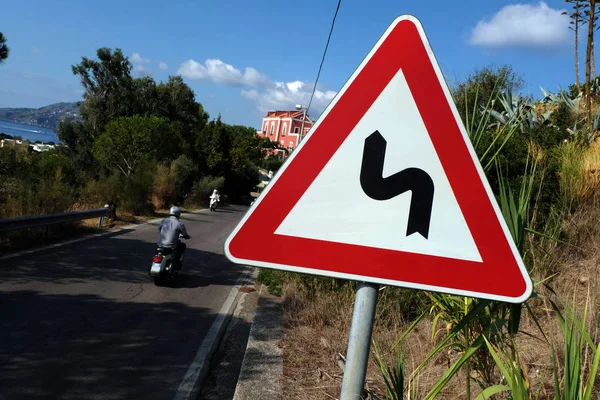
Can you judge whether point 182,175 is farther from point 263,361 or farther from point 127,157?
point 263,361

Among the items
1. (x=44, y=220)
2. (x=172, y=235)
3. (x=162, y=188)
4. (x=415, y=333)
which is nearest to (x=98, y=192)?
(x=162, y=188)

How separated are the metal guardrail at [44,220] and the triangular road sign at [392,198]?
32.0 ft

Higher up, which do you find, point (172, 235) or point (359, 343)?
point (359, 343)

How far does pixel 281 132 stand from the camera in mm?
105750

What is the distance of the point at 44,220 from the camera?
11672mm

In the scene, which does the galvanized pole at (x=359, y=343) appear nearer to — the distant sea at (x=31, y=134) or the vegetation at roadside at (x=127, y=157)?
the vegetation at roadside at (x=127, y=157)

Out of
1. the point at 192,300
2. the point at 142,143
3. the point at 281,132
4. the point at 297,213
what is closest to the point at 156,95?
the point at 142,143

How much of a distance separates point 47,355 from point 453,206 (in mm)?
5033

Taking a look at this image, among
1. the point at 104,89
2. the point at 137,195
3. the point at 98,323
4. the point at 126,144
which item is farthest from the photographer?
the point at 104,89

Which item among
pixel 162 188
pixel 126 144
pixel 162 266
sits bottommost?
pixel 162 266

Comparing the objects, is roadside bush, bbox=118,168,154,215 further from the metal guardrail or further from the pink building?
the pink building

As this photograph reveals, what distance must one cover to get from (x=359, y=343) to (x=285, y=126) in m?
104

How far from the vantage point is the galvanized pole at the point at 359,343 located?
5.48ft

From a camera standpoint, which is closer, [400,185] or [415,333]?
[400,185]
